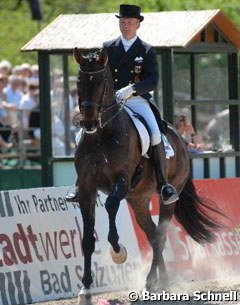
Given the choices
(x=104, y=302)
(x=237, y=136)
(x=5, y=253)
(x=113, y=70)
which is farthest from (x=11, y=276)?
(x=237, y=136)

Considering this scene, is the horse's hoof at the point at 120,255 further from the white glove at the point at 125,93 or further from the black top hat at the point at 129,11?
the black top hat at the point at 129,11

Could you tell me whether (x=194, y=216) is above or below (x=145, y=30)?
below

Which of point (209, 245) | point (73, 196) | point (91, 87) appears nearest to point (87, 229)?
point (73, 196)

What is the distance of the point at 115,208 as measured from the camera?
11.8m

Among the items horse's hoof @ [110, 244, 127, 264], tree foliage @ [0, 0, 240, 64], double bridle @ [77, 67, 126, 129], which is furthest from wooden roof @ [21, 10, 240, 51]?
tree foliage @ [0, 0, 240, 64]

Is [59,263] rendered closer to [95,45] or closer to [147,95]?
[147,95]

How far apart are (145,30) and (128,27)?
4.07 meters

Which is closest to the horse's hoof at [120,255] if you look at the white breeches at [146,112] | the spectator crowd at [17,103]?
the white breeches at [146,112]

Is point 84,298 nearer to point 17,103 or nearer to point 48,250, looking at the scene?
point 48,250

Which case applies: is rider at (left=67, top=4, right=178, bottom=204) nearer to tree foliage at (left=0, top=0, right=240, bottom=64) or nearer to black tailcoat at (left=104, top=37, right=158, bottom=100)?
black tailcoat at (left=104, top=37, right=158, bottom=100)

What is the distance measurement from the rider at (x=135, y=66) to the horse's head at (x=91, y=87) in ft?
3.24

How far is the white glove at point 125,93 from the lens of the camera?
1238 cm

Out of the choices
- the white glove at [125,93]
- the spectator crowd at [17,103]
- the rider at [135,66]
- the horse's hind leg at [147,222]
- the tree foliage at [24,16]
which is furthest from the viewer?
the tree foliage at [24,16]

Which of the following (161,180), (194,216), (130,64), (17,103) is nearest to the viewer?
(130,64)
